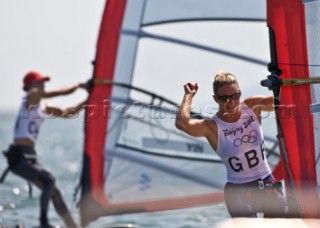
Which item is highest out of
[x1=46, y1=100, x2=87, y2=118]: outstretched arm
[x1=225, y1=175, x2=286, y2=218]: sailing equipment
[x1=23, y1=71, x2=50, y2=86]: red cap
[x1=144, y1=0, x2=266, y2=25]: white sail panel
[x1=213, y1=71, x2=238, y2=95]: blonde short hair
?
[x1=144, y1=0, x2=266, y2=25]: white sail panel

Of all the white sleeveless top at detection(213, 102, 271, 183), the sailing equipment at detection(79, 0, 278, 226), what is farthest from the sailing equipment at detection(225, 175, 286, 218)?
the sailing equipment at detection(79, 0, 278, 226)

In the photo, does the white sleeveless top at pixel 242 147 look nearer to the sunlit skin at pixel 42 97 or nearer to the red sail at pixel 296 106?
the red sail at pixel 296 106

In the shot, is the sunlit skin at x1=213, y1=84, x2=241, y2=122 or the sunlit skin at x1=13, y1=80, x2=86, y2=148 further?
the sunlit skin at x1=13, y1=80, x2=86, y2=148

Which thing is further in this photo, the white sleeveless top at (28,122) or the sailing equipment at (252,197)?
the white sleeveless top at (28,122)

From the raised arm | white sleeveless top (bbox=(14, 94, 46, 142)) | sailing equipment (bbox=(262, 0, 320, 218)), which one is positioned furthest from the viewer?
white sleeveless top (bbox=(14, 94, 46, 142))

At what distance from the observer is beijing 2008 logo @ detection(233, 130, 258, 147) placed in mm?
4852

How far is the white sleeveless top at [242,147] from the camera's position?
484cm

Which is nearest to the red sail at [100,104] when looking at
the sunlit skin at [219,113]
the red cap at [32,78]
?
the red cap at [32,78]

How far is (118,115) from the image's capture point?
25.5 ft

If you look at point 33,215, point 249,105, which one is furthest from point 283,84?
point 33,215

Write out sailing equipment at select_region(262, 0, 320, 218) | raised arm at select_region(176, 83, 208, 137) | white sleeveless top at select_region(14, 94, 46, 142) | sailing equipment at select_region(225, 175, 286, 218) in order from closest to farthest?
1. raised arm at select_region(176, 83, 208, 137)
2. sailing equipment at select_region(225, 175, 286, 218)
3. sailing equipment at select_region(262, 0, 320, 218)
4. white sleeveless top at select_region(14, 94, 46, 142)

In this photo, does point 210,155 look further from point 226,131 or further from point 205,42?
point 226,131

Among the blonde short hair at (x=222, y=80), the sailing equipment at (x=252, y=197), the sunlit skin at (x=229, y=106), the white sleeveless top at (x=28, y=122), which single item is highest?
the white sleeveless top at (x=28, y=122)

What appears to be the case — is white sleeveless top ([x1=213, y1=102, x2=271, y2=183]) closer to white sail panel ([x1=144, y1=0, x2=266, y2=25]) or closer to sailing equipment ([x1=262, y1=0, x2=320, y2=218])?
sailing equipment ([x1=262, y1=0, x2=320, y2=218])
